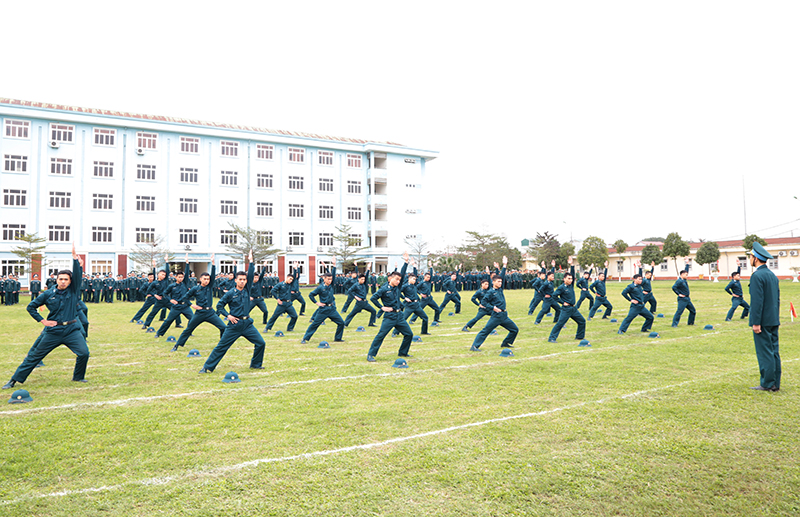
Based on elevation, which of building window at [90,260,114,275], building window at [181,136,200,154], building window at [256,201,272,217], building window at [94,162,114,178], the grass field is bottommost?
the grass field

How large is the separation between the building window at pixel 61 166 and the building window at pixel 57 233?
4730 mm

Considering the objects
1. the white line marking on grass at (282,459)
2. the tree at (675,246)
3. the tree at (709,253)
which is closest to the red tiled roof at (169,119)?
the tree at (675,246)

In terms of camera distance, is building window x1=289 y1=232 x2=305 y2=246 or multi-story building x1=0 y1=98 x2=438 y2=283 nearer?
multi-story building x1=0 y1=98 x2=438 y2=283

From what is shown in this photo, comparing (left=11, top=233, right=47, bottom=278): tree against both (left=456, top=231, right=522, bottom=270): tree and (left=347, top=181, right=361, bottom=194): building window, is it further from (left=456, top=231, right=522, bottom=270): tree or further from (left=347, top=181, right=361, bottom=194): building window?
(left=456, top=231, right=522, bottom=270): tree

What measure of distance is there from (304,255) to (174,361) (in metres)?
41.0

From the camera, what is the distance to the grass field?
13.4 feet

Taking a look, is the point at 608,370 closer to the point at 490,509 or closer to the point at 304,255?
the point at 490,509

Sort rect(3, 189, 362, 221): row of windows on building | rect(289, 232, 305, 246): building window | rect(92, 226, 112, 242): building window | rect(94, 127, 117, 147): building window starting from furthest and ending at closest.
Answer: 1. rect(289, 232, 305, 246): building window
2. rect(94, 127, 117, 147): building window
3. rect(92, 226, 112, 242): building window
4. rect(3, 189, 362, 221): row of windows on building

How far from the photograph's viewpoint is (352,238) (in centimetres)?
4941

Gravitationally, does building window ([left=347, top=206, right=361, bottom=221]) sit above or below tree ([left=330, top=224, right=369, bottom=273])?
above

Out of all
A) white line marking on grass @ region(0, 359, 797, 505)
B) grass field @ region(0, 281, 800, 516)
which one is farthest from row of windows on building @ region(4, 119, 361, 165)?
white line marking on grass @ region(0, 359, 797, 505)

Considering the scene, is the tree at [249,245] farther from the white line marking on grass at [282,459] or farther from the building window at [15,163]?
the white line marking on grass at [282,459]

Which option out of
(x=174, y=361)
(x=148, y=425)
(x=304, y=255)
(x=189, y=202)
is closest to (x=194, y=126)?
(x=189, y=202)

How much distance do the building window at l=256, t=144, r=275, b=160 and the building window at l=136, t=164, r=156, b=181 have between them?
9800 mm
